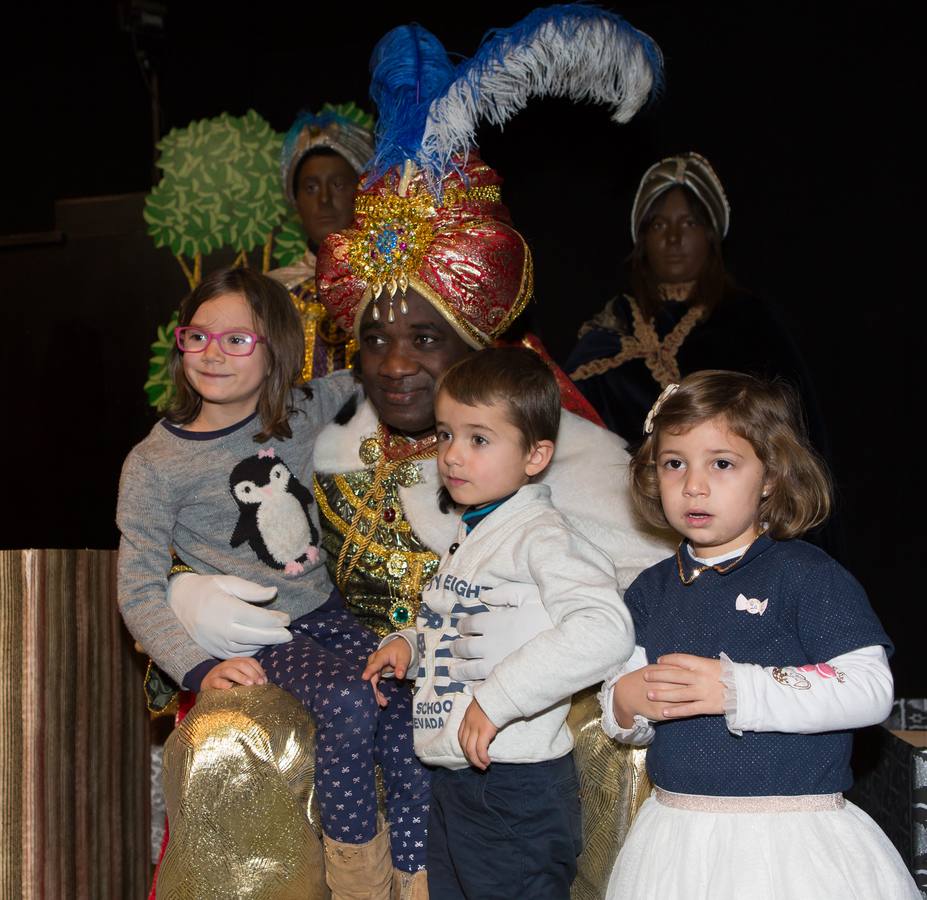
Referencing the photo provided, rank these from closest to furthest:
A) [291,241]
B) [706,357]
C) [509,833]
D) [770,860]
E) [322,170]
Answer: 1. [770,860]
2. [509,833]
3. [706,357]
4. [322,170]
5. [291,241]

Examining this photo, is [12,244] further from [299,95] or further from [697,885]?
[697,885]

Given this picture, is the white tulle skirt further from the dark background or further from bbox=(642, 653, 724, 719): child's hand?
the dark background

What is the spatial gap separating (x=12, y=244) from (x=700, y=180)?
2840 millimetres

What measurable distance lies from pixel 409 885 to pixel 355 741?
0.34m

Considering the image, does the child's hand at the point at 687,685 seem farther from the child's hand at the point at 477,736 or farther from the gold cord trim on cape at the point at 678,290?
the gold cord trim on cape at the point at 678,290

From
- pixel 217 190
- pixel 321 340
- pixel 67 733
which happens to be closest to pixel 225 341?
pixel 67 733

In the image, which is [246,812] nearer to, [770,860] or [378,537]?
[378,537]

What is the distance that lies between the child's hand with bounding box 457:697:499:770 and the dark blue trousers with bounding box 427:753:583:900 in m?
0.14

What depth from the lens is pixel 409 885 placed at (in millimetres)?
2527

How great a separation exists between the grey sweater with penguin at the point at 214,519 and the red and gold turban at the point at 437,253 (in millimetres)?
454

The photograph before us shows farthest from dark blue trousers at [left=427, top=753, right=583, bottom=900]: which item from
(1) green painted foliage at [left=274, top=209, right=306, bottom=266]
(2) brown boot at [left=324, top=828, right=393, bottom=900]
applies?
(1) green painted foliage at [left=274, top=209, right=306, bottom=266]

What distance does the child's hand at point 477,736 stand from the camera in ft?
7.27

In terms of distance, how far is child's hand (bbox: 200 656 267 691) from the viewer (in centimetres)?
258

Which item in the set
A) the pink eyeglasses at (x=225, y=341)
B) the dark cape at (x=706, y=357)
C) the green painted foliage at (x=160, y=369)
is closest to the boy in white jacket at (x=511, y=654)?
the pink eyeglasses at (x=225, y=341)
